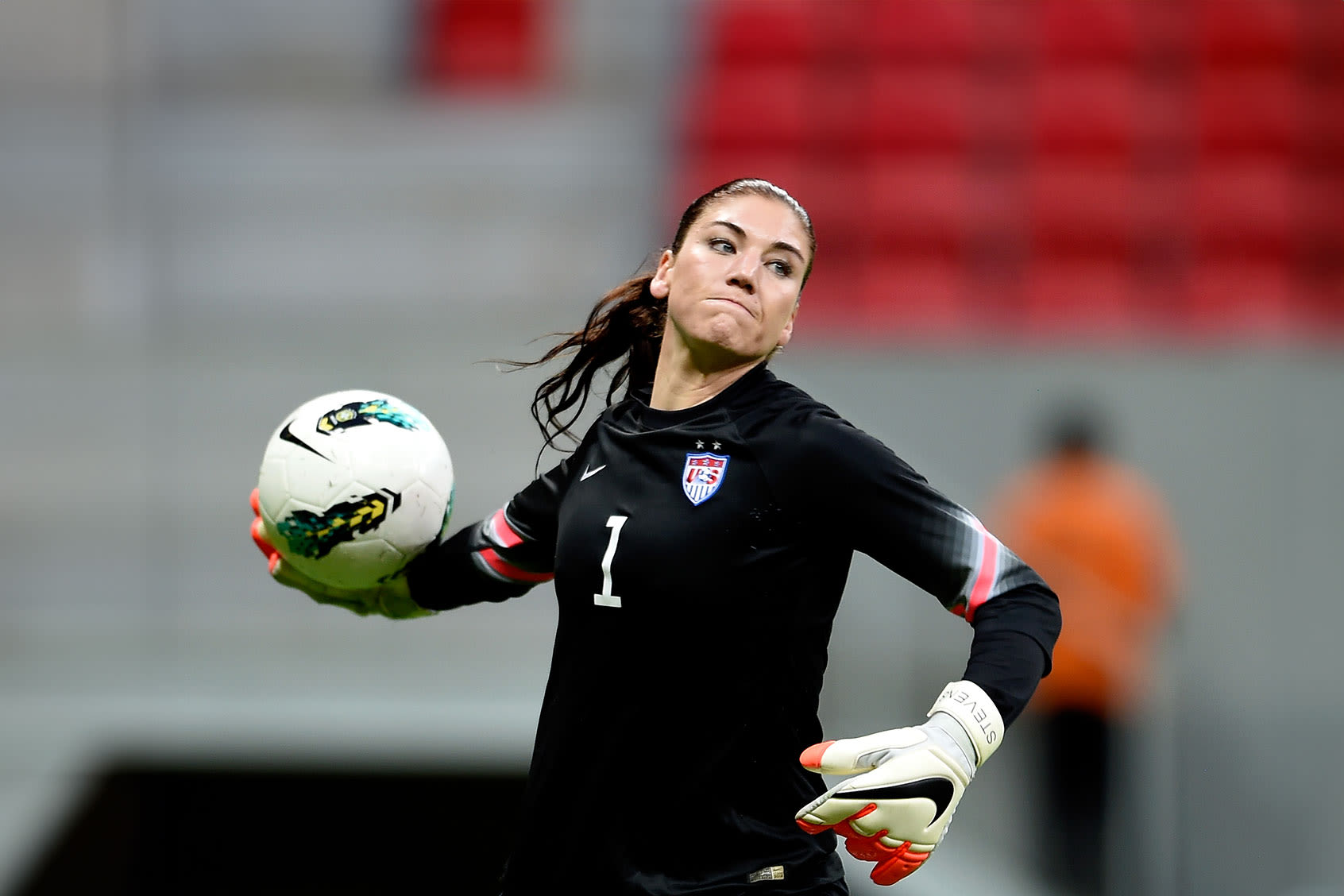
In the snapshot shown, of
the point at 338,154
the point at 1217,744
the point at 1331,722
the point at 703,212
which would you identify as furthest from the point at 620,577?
the point at 338,154

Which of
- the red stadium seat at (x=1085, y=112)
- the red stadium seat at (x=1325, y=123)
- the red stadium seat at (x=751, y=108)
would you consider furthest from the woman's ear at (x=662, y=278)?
the red stadium seat at (x=1325, y=123)

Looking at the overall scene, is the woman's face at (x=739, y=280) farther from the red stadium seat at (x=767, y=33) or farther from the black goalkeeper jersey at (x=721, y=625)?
the red stadium seat at (x=767, y=33)

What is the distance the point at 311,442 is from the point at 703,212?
87 centimetres

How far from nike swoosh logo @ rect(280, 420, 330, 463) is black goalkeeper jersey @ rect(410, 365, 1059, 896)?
24.8 inches

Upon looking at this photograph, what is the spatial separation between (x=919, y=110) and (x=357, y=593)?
6.27 m

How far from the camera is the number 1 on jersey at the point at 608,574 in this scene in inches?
93.1

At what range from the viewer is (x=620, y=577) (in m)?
2.35

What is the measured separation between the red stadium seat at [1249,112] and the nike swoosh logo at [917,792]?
24.0 ft

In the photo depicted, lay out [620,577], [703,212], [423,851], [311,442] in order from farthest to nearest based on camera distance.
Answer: [423,851] < [311,442] < [703,212] < [620,577]

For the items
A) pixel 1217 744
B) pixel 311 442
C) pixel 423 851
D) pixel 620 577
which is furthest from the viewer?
pixel 1217 744

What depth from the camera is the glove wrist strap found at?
84.7 inches

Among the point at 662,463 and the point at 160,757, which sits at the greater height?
the point at 662,463

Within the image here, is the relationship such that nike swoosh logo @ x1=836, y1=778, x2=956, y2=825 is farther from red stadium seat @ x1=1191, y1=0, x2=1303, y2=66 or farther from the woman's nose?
red stadium seat @ x1=1191, y1=0, x2=1303, y2=66

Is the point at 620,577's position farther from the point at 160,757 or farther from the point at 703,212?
the point at 160,757
